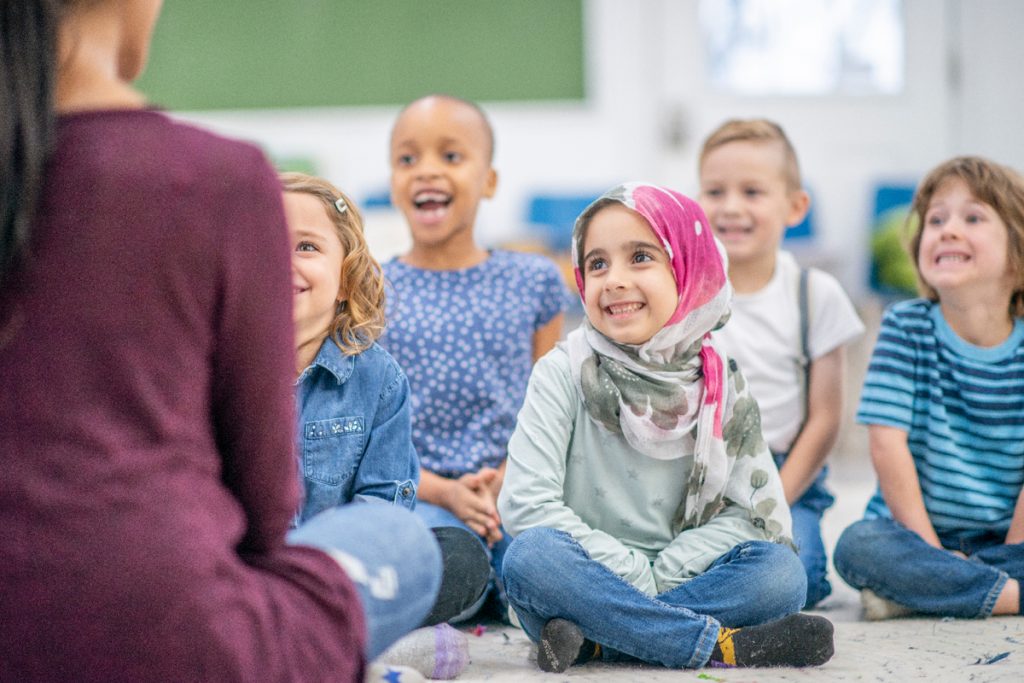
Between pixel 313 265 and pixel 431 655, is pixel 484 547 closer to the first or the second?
pixel 431 655

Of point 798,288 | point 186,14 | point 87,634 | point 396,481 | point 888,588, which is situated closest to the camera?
point 87,634

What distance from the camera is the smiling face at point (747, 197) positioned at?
87.6 inches

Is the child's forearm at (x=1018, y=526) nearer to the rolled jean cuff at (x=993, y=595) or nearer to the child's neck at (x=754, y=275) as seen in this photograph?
the rolled jean cuff at (x=993, y=595)

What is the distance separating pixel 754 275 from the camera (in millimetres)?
2244

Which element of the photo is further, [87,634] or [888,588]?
[888,588]

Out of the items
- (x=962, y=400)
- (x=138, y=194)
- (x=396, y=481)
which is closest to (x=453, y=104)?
(x=396, y=481)

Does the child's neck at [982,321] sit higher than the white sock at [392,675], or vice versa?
the child's neck at [982,321]

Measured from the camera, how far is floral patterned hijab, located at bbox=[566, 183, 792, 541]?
64.7 inches

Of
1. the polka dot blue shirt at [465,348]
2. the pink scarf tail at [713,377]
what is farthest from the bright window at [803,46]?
the pink scarf tail at [713,377]

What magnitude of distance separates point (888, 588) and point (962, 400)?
361 mm

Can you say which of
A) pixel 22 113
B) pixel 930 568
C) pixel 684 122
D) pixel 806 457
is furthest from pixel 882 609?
pixel 684 122

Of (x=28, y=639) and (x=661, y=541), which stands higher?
(x=28, y=639)

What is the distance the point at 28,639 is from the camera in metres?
0.87

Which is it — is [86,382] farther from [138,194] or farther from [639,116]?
[639,116]
